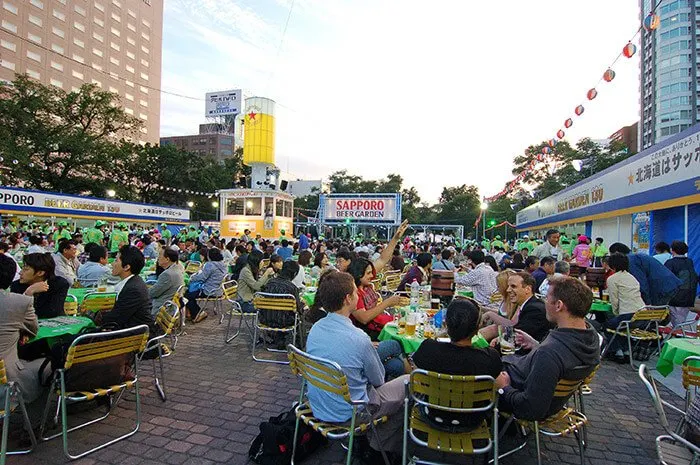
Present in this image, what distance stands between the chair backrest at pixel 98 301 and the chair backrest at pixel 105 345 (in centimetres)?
201

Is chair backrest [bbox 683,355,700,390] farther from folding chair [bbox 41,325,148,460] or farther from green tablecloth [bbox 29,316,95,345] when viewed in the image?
green tablecloth [bbox 29,316,95,345]

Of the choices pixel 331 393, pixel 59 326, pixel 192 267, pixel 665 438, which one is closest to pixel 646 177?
pixel 665 438

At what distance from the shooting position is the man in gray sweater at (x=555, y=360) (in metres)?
2.61

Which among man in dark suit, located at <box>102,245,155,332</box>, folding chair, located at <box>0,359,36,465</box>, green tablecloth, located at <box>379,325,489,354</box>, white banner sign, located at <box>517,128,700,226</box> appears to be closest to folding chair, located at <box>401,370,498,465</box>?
green tablecloth, located at <box>379,325,489,354</box>

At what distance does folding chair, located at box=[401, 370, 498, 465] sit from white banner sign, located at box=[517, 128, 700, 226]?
11.4m

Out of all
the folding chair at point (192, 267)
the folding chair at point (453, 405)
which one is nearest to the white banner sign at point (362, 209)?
the folding chair at point (192, 267)

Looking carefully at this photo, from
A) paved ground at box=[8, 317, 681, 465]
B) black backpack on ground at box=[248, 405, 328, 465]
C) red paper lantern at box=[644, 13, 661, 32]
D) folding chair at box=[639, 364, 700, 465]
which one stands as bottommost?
paved ground at box=[8, 317, 681, 465]

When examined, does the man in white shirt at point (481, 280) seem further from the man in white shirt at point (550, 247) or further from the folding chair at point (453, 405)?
the folding chair at point (453, 405)

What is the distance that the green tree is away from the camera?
30438 mm

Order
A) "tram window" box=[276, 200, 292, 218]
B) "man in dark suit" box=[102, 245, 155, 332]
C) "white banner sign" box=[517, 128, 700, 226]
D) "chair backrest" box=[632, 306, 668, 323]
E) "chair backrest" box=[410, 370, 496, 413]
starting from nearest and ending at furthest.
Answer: "chair backrest" box=[410, 370, 496, 413] < "man in dark suit" box=[102, 245, 155, 332] < "chair backrest" box=[632, 306, 668, 323] < "white banner sign" box=[517, 128, 700, 226] < "tram window" box=[276, 200, 292, 218]

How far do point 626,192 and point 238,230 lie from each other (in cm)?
2229

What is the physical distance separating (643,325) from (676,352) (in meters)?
2.58

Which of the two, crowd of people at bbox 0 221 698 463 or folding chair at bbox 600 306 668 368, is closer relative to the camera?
crowd of people at bbox 0 221 698 463

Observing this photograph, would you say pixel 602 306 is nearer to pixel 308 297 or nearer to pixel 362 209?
pixel 308 297
